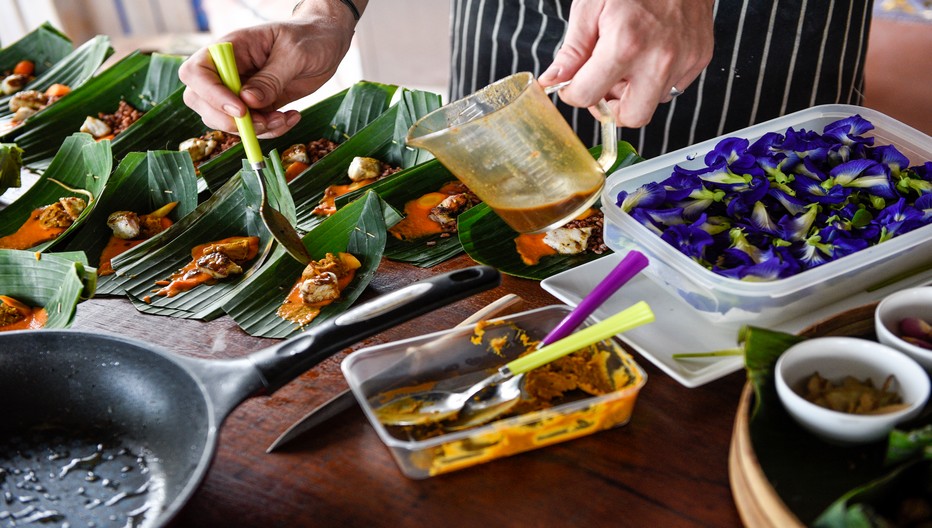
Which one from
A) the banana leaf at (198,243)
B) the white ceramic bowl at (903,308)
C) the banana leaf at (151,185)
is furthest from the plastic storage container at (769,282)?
the banana leaf at (151,185)

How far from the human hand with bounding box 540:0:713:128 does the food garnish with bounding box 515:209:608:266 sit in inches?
8.6

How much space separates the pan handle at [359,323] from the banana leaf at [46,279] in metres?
0.54

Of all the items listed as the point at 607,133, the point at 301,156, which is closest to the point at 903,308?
the point at 607,133

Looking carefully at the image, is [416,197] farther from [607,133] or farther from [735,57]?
[735,57]

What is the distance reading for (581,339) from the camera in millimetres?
1009

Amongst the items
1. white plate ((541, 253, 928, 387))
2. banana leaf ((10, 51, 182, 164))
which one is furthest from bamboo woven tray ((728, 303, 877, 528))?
banana leaf ((10, 51, 182, 164))

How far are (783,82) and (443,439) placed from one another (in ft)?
5.31

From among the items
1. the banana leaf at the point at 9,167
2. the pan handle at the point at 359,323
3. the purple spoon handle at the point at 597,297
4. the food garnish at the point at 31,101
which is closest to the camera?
the pan handle at the point at 359,323

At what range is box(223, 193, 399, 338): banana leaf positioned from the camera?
1.32 meters

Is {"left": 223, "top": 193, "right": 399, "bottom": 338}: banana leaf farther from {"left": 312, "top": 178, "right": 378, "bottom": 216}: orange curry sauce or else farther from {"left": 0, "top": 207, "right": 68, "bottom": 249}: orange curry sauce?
{"left": 0, "top": 207, "right": 68, "bottom": 249}: orange curry sauce

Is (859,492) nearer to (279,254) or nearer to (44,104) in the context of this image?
(279,254)

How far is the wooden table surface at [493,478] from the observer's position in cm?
93

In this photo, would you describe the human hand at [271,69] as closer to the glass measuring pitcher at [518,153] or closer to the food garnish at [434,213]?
the food garnish at [434,213]

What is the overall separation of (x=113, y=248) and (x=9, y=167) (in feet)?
1.53
